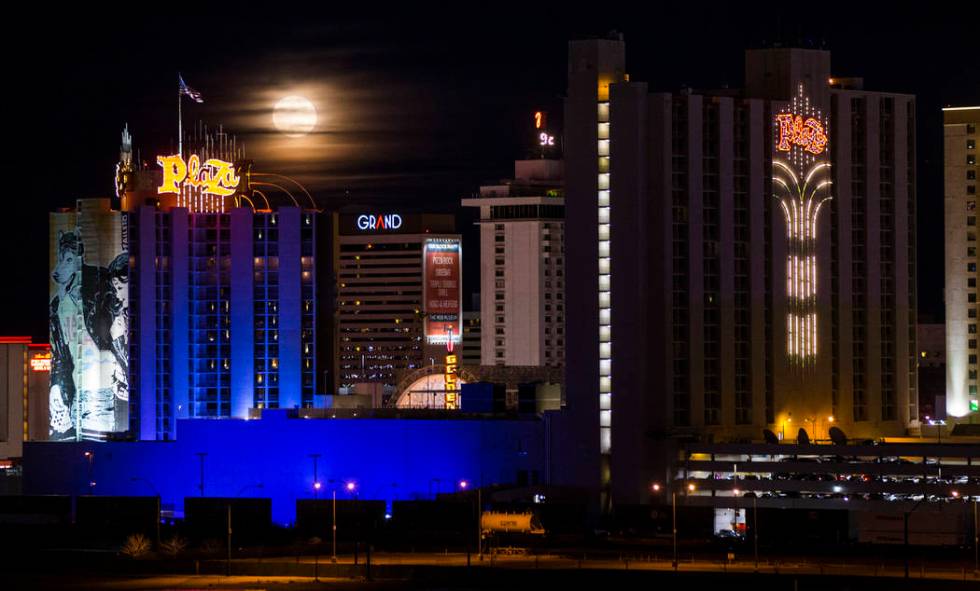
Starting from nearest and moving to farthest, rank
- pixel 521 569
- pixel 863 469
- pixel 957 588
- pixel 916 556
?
1. pixel 957 588
2. pixel 521 569
3. pixel 916 556
4. pixel 863 469

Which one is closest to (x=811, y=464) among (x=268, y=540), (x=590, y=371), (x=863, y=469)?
(x=863, y=469)

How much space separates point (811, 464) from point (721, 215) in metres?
24.3

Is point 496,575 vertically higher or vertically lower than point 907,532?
lower

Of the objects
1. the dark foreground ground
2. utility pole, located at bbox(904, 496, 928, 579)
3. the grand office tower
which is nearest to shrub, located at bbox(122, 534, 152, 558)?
the dark foreground ground

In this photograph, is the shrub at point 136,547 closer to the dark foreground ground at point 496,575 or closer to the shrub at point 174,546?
the shrub at point 174,546

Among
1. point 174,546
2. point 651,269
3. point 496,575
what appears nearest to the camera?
point 496,575

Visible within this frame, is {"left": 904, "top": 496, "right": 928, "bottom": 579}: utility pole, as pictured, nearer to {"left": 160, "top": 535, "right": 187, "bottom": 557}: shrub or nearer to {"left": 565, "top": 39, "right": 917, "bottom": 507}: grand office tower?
Answer: {"left": 565, "top": 39, "right": 917, "bottom": 507}: grand office tower

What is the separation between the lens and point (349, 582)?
5659 inches

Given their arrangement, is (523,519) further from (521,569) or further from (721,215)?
(721,215)

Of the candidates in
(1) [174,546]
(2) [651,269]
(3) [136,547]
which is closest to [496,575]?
(1) [174,546]

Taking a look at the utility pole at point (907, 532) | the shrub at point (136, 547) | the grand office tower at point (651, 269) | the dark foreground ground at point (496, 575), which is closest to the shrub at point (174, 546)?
the shrub at point (136, 547)

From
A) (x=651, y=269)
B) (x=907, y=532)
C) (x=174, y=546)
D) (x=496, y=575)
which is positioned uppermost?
(x=651, y=269)

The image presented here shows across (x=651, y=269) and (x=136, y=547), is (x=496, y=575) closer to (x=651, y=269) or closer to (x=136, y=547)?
(x=136, y=547)

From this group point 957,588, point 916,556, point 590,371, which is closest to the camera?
point 957,588
